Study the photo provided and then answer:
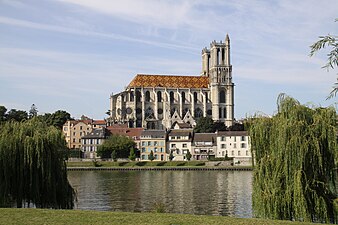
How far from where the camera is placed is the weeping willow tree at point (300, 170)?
805 inches

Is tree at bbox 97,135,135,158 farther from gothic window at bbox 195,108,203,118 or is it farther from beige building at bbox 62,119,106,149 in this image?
gothic window at bbox 195,108,203,118

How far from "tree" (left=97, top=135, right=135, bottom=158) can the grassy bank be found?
3041 inches

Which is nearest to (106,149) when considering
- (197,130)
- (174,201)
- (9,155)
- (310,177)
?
(197,130)

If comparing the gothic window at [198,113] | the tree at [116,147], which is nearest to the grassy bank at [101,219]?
the tree at [116,147]

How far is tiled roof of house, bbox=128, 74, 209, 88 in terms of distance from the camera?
149 m

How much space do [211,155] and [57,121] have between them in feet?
158

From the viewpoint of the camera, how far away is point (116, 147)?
9594 cm

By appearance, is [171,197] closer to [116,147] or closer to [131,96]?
[116,147]

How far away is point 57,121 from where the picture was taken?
125625mm

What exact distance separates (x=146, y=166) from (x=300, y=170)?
223ft

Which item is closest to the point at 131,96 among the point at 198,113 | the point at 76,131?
the point at 198,113

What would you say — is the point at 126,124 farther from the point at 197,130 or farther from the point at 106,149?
the point at 106,149

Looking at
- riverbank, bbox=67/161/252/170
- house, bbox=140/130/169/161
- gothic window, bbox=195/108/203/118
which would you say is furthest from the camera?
gothic window, bbox=195/108/203/118

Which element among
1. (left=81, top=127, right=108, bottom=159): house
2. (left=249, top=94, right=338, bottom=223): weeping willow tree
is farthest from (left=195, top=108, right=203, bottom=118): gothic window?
(left=249, top=94, right=338, bottom=223): weeping willow tree
